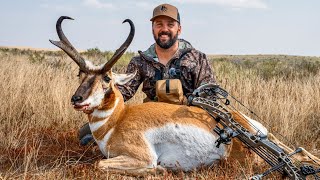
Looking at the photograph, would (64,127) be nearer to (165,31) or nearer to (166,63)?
(166,63)

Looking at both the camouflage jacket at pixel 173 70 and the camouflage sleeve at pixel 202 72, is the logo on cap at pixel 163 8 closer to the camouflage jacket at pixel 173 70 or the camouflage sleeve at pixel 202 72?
the camouflage jacket at pixel 173 70

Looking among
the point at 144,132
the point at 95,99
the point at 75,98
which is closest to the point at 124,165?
the point at 144,132

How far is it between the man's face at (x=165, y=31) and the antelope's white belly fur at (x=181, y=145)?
1.85 m

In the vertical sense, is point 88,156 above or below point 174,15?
below

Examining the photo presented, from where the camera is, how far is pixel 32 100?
7.51 m

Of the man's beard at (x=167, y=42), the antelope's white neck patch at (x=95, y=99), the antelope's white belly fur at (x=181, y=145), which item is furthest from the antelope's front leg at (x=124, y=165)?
the man's beard at (x=167, y=42)

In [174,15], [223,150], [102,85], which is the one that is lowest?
[223,150]

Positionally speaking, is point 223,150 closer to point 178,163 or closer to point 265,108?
point 178,163

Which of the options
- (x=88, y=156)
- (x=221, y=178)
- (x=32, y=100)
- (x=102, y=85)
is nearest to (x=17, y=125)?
(x=32, y=100)

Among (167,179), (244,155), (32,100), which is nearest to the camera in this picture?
(167,179)

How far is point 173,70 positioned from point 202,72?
1.43 feet

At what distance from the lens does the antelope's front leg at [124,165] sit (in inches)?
170

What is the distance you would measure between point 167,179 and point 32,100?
4064mm

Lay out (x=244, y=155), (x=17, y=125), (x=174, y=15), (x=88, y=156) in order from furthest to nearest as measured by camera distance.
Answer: (x=17, y=125) < (x=174, y=15) < (x=88, y=156) < (x=244, y=155)
